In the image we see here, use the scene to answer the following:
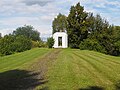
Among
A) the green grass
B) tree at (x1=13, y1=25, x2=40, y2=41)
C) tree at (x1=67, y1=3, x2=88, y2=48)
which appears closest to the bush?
tree at (x1=67, y1=3, x2=88, y2=48)

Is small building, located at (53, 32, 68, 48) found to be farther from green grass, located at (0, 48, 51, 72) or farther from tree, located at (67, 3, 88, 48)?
green grass, located at (0, 48, 51, 72)

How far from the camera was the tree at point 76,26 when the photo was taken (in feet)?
211

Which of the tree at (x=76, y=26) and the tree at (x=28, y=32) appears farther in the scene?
the tree at (x=28, y=32)

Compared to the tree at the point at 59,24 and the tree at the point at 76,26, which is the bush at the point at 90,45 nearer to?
the tree at the point at 76,26

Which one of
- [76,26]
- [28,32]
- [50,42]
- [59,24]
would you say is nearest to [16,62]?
[50,42]

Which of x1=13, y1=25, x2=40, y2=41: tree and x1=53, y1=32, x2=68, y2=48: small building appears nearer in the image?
x1=53, y1=32, x2=68, y2=48: small building

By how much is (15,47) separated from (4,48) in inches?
96.6

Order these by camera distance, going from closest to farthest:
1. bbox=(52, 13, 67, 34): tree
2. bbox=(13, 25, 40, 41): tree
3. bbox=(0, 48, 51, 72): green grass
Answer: bbox=(0, 48, 51, 72): green grass
bbox=(52, 13, 67, 34): tree
bbox=(13, 25, 40, 41): tree

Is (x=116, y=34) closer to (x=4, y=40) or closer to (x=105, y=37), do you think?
(x=105, y=37)

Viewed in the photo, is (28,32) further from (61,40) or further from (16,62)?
(16,62)

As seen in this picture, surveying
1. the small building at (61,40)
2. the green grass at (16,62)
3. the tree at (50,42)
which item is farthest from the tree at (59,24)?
the green grass at (16,62)

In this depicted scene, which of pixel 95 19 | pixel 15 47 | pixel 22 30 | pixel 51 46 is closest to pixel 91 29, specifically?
pixel 95 19

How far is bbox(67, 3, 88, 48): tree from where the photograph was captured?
6438 cm

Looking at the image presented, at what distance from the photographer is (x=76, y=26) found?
6397 cm
